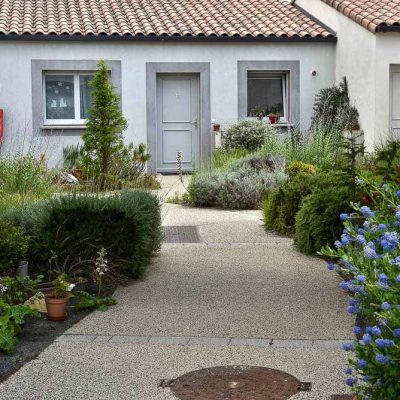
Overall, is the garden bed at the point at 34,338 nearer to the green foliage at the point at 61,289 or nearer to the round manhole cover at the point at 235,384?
the green foliage at the point at 61,289

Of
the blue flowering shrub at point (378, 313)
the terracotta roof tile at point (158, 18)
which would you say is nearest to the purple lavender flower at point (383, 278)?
the blue flowering shrub at point (378, 313)

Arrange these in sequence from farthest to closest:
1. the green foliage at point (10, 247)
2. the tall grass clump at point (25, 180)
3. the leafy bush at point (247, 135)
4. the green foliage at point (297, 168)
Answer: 1. the leafy bush at point (247, 135)
2. the green foliage at point (297, 168)
3. the tall grass clump at point (25, 180)
4. the green foliage at point (10, 247)

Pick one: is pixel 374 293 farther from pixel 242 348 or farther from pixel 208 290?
pixel 208 290

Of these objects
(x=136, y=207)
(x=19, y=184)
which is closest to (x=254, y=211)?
(x=19, y=184)

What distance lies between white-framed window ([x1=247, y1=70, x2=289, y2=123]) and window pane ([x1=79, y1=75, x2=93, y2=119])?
144 inches

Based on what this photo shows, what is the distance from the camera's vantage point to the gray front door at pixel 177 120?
20.0 metres

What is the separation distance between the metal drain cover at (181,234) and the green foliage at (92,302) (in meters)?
3.32

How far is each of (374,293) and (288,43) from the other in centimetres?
1641

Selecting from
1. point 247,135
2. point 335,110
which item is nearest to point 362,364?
point 247,135

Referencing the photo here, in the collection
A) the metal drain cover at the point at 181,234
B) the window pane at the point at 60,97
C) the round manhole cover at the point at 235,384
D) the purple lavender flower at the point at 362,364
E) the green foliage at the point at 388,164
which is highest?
Result: the window pane at the point at 60,97

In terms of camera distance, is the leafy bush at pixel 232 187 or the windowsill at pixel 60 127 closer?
the leafy bush at pixel 232 187

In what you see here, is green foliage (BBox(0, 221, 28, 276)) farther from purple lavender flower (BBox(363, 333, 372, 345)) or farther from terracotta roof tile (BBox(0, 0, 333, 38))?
terracotta roof tile (BBox(0, 0, 333, 38))

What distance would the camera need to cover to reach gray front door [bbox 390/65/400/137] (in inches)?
734

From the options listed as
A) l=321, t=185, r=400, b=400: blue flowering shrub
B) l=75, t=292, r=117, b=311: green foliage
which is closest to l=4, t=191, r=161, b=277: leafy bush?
l=75, t=292, r=117, b=311: green foliage
